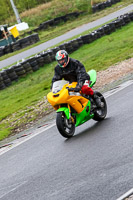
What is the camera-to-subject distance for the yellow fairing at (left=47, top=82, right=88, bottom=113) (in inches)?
357

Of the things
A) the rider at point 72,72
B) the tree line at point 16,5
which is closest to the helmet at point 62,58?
the rider at point 72,72

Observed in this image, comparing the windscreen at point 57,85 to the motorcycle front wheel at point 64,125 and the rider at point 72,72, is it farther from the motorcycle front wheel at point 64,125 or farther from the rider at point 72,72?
the motorcycle front wheel at point 64,125

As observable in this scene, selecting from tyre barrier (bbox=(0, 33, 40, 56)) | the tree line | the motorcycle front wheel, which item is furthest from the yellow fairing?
the tree line

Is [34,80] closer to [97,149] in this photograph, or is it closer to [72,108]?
[72,108]

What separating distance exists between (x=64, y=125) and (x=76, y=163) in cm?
197

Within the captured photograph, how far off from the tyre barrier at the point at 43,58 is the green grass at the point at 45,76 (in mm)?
292

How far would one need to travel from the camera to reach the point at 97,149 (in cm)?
755

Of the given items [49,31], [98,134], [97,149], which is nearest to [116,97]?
[98,134]

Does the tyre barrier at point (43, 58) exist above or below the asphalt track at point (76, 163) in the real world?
below

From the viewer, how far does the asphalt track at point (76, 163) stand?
224 inches

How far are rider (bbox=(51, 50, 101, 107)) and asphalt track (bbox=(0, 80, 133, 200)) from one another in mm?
836

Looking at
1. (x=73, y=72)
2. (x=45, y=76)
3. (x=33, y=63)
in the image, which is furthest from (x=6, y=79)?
(x=73, y=72)

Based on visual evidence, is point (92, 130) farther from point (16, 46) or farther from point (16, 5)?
point (16, 5)

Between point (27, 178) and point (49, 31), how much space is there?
38527 millimetres
